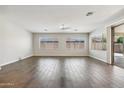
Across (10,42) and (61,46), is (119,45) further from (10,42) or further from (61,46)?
(10,42)

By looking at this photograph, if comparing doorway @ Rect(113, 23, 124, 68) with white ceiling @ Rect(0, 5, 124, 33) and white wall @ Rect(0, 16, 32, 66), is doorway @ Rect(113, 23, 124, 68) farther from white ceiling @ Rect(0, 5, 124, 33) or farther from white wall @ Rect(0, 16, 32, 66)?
white wall @ Rect(0, 16, 32, 66)

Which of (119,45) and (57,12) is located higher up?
(57,12)

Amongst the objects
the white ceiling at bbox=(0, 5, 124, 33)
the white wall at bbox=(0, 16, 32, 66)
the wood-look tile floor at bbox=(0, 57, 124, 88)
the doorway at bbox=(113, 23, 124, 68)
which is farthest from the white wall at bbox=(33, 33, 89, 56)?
the wood-look tile floor at bbox=(0, 57, 124, 88)

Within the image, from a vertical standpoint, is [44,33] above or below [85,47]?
above

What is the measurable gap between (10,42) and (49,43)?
5528 millimetres

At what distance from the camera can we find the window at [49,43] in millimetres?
12633

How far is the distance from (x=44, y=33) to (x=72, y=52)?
3050 millimetres

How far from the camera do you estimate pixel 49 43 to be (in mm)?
12680

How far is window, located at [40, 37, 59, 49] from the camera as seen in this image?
12.6 metres

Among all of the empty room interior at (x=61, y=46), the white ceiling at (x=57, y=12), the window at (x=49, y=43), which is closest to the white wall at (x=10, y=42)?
the empty room interior at (x=61, y=46)

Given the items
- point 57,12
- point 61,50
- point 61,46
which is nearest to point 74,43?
point 61,46
